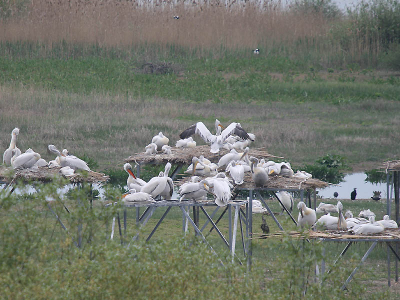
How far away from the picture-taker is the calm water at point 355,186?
598 inches

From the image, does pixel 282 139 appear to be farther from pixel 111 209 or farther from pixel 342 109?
pixel 111 209

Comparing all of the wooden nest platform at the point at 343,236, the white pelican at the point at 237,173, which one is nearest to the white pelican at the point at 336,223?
the wooden nest platform at the point at 343,236

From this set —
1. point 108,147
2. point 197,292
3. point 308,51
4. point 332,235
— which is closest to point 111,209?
point 197,292

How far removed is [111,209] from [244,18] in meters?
25.5

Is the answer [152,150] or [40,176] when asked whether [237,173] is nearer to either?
[40,176]

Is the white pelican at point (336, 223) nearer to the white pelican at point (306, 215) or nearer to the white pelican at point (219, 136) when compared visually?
the white pelican at point (306, 215)

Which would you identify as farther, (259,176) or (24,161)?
(24,161)

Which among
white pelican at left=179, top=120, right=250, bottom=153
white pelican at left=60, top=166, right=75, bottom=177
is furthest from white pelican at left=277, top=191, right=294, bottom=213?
white pelican at left=60, top=166, right=75, bottom=177

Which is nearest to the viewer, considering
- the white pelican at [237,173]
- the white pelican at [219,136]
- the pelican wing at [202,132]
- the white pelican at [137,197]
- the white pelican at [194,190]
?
the white pelican at [137,197]

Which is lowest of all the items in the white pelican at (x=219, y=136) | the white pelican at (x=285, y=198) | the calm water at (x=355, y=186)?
the calm water at (x=355, y=186)

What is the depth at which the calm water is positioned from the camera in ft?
49.9

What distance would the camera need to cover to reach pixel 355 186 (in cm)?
1616

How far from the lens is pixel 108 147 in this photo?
60.5 ft

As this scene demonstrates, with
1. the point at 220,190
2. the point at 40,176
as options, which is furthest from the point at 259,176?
the point at 40,176
